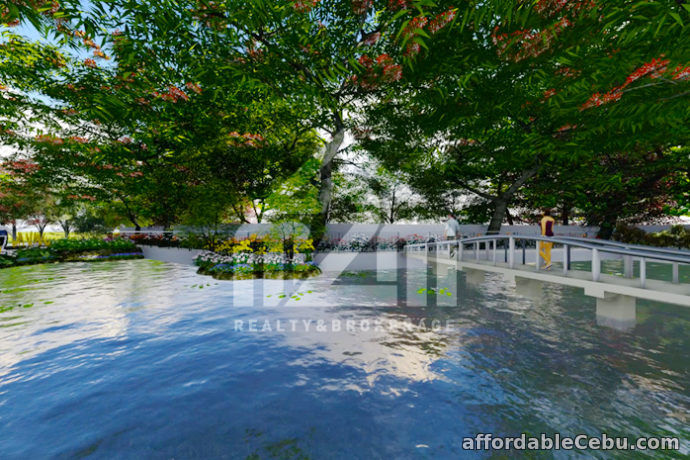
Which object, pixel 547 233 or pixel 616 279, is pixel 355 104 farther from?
pixel 616 279

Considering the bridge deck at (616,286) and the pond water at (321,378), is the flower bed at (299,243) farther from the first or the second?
the bridge deck at (616,286)

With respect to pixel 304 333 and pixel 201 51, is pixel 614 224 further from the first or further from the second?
pixel 201 51

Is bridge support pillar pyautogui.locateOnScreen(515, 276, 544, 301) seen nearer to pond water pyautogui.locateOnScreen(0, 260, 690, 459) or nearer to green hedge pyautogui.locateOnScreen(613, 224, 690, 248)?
pond water pyautogui.locateOnScreen(0, 260, 690, 459)

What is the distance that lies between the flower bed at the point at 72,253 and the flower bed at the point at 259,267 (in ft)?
34.6

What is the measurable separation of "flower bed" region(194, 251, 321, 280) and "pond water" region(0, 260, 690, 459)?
446 cm

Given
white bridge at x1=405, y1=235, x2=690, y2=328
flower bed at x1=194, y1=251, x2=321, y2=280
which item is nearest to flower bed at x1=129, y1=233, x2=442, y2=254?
flower bed at x1=194, y1=251, x2=321, y2=280

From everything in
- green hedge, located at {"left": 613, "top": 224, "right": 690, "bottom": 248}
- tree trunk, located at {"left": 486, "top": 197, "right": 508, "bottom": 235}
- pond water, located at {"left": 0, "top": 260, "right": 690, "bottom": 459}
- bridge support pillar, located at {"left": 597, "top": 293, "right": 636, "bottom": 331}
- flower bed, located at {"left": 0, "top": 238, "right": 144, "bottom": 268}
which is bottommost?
pond water, located at {"left": 0, "top": 260, "right": 690, "bottom": 459}

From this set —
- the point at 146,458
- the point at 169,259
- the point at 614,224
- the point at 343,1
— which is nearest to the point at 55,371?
the point at 146,458

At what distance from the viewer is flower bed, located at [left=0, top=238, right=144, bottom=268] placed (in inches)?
678

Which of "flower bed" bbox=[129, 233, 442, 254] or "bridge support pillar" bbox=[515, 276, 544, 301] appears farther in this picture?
"flower bed" bbox=[129, 233, 442, 254]

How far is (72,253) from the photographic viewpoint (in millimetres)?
20344

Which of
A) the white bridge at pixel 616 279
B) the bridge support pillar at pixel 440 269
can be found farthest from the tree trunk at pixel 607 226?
the white bridge at pixel 616 279

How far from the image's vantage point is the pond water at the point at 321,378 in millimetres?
3244

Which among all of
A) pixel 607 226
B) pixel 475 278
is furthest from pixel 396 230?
pixel 607 226
